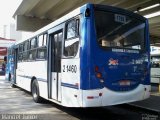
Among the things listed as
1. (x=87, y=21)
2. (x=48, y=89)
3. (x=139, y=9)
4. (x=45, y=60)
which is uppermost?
(x=139, y=9)

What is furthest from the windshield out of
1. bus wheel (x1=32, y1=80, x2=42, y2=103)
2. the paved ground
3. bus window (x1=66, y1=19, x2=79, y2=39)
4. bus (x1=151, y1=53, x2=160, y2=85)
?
bus (x1=151, y1=53, x2=160, y2=85)

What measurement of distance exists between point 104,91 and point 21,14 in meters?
13.3

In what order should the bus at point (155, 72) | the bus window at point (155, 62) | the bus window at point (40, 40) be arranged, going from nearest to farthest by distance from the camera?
1. the bus window at point (40, 40)
2. the bus at point (155, 72)
3. the bus window at point (155, 62)

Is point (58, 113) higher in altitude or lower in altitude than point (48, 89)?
lower

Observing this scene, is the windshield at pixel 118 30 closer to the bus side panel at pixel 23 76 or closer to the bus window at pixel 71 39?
the bus window at pixel 71 39

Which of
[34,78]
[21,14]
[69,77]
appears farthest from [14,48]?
[69,77]

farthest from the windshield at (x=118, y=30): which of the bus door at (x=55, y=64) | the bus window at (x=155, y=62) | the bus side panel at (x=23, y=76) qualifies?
the bus window at (x=155, y=62)

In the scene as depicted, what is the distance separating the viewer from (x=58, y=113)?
398 inches

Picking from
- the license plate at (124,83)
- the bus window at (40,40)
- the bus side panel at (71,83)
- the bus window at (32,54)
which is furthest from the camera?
the bus window at (32,54)

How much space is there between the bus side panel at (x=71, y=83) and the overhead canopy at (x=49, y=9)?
24.9 ft

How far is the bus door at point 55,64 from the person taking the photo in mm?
9672

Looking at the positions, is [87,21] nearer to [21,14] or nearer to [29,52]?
[29,52]

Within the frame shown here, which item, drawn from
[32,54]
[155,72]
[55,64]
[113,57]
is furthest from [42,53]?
[155,72]

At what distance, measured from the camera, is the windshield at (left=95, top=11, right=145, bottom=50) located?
26.6 ft
